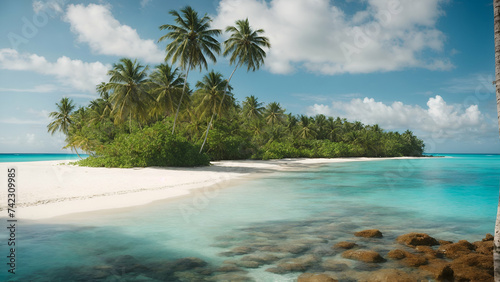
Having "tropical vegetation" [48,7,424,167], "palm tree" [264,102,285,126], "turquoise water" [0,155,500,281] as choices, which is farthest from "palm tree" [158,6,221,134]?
"palm tree" [264,102,285,126]

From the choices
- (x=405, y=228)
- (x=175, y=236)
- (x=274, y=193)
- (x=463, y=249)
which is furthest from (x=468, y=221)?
(x=175, y=236)

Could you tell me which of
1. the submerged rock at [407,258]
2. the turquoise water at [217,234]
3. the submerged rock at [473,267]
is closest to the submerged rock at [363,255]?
the turquoise water at [217,234]

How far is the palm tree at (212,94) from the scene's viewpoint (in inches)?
1203

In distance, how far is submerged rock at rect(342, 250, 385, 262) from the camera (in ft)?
16.5

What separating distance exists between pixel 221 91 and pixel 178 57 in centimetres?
550

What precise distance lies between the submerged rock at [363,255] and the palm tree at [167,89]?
26.8 meters

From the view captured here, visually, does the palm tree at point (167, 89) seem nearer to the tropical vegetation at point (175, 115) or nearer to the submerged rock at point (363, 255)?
the tropical vegetation at point (175, 115)

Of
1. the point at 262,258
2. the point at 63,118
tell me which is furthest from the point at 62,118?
the point at 262,258

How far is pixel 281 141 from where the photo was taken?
49406 millimetres

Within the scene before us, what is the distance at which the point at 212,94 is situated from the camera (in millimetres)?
30688

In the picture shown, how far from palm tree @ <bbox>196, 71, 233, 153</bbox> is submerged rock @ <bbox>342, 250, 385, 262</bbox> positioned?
82.6ft

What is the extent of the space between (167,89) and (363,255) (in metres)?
28.0

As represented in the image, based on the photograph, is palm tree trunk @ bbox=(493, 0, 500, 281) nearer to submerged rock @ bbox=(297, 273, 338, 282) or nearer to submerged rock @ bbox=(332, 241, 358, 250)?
submerged rock @ bbox=(297, 273, 338, 282)

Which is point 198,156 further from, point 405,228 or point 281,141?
point 281,141
